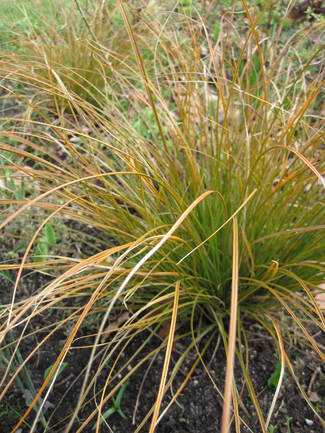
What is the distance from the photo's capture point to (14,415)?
1281 millimetres

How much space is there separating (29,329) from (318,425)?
3.25ft

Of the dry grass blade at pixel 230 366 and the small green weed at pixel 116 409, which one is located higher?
the dry grass blade at pixel 230 366

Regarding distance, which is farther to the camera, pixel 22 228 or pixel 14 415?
pixel 22 228

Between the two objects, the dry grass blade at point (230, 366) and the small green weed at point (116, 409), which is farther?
the small green weed at point (116, 409)

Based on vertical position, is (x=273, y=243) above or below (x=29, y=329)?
above

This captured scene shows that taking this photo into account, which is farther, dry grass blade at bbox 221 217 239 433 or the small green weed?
the small green weed

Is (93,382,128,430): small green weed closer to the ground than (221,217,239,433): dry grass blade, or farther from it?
closer to the ground

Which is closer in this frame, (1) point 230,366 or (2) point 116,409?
(1) point 230,366

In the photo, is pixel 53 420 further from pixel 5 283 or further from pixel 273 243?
pixel 273 243

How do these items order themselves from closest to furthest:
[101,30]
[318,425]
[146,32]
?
1. [318,425]
2. [101,30]
3. [146,32]

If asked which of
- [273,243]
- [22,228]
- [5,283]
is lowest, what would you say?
[5,283]

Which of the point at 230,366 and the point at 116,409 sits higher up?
the point at 230,366

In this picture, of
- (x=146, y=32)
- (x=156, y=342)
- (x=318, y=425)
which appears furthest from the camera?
(x=146, y=32)

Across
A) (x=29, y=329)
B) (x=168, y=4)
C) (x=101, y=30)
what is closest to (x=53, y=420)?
(x=29, y=329)
